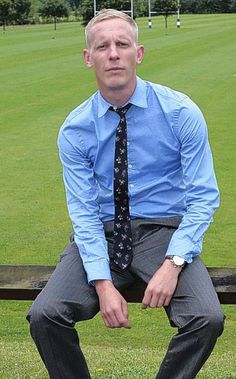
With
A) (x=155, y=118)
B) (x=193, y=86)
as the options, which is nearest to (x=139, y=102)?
(x=155, y=118)

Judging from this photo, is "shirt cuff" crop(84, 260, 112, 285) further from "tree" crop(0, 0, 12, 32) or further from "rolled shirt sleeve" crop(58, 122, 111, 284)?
"tree" crop(0, 0, 12, 32)

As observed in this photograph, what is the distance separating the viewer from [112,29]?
3514mm

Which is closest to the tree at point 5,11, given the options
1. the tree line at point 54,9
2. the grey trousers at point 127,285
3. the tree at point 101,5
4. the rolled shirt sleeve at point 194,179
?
the tree line at point 54,9

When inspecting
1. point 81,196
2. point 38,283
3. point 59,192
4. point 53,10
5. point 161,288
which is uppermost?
point 81,196

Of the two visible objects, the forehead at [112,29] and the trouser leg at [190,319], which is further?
the forehead at [112,29]

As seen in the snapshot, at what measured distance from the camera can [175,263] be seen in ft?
10.9

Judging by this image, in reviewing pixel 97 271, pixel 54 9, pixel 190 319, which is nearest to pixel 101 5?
pixel 54 9

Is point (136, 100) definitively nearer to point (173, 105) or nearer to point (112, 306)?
point (173, 105)

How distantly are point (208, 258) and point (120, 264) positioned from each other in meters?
4.33

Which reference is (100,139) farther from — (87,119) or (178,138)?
(178,138)

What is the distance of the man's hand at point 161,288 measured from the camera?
325 centimetres

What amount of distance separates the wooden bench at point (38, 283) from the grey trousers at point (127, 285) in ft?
0.27

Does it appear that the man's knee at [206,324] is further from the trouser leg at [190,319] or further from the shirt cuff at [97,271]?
the shirt cuff at [97,271]

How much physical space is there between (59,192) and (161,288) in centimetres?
713
